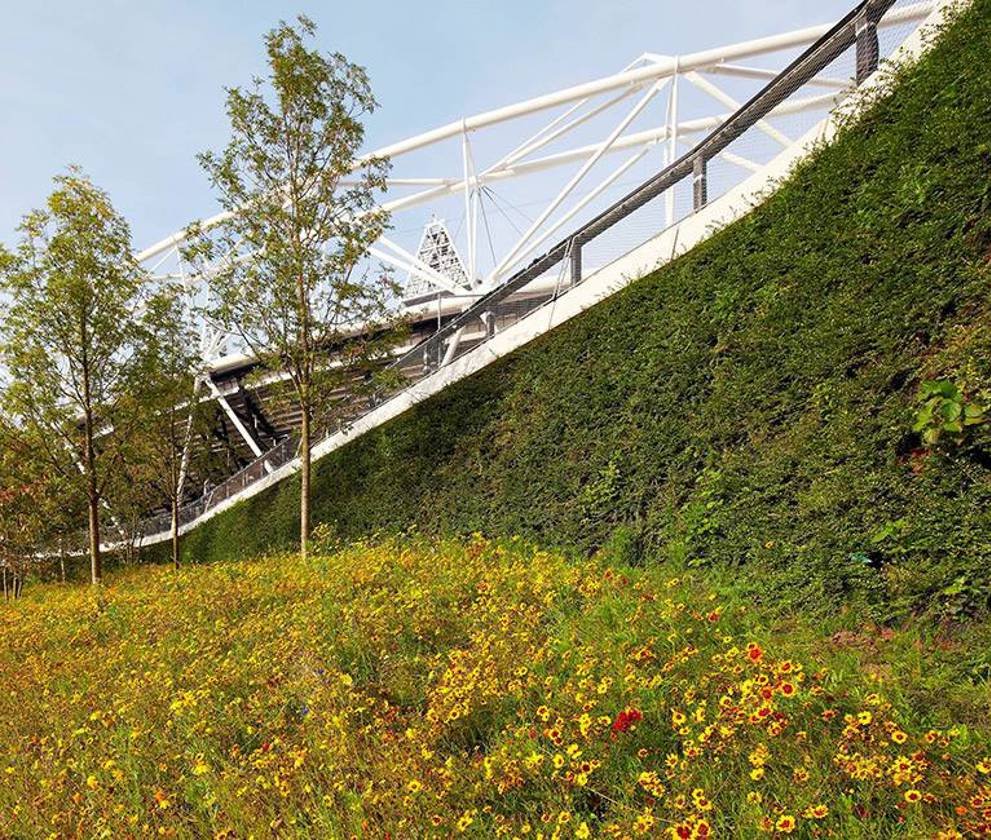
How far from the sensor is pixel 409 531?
11547mm

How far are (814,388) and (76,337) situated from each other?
15241 mm

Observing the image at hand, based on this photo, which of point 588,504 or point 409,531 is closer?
point 588,504

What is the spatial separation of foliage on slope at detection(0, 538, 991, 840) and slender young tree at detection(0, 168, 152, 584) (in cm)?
1019

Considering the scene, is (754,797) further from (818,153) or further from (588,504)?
Answer: (818,153)

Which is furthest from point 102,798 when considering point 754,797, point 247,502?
point 247,502

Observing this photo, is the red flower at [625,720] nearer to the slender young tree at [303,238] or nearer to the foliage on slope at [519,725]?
the foliage on slope at [519,725]

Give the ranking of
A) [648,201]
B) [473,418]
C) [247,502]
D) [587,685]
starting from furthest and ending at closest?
1. [247,502]
2. [473,418]
3. [648,201]
4. [587,685]

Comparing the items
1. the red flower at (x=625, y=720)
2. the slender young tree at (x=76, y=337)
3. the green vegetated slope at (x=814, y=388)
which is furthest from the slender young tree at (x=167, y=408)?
the red flower at (x=625, y=720)

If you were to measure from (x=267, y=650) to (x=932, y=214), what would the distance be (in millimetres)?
6494

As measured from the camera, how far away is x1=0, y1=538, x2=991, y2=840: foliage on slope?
246cm

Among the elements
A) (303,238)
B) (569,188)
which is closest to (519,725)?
(303,238)

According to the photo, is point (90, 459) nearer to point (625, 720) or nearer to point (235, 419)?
point (235, 419)

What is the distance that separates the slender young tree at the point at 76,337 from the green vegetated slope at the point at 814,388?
1044 cm

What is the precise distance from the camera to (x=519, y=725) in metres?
3.47
